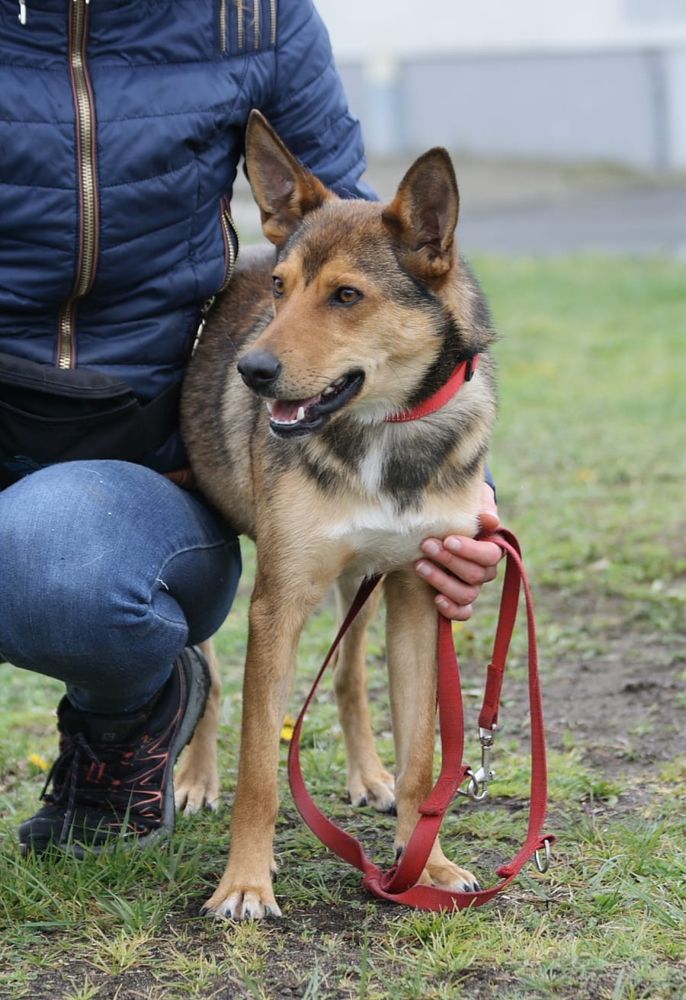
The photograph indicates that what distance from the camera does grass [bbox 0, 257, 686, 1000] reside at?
267 cm

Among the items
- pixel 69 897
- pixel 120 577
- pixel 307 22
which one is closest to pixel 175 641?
pixel 120 577

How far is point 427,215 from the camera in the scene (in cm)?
295

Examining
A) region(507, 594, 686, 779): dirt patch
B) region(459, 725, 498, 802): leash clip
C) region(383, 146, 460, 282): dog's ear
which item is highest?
region(383, 146, 460, 282): dog's ear

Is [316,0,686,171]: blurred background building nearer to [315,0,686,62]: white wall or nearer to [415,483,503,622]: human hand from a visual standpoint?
[315,0,686,62]: white wall

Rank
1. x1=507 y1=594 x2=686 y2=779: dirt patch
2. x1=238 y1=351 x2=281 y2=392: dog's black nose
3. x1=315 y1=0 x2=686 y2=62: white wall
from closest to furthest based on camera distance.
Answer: x1=238 y1=351 x2=281 y2=392: dog's black nose < x1=507 y1=594 x2=686 y2=779: dirt patch < x1=315 y1=0 x2=686 y2=62: white wall

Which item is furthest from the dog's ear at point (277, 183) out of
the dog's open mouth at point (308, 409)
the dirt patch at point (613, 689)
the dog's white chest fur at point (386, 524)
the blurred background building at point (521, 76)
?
the blurred background building at point (521, 76)

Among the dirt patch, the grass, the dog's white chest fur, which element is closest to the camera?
the grass

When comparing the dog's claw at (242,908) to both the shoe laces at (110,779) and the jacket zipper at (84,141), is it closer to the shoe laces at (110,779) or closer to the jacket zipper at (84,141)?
the shoe laces at (110,779)

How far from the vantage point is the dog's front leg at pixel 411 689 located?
125 inches

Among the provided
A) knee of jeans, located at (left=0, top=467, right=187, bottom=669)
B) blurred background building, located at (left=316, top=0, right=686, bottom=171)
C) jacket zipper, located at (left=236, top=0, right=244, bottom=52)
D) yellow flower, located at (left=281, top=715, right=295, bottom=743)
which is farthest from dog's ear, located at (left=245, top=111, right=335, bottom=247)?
blurred background building, located at (left=316, top=0, right=686, bottom=171)

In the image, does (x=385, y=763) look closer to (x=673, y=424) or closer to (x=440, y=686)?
(x=440, y=686)

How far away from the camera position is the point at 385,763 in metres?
3.88

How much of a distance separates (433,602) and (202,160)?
3.84 ft

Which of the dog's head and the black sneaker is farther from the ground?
the dog's head
